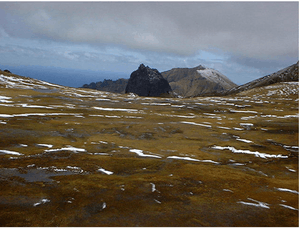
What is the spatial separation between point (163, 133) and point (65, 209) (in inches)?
1273

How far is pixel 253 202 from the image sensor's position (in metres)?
15.6

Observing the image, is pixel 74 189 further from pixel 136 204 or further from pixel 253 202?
pixel 253 202

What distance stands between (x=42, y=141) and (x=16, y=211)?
20301mm

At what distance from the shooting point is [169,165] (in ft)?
80.5

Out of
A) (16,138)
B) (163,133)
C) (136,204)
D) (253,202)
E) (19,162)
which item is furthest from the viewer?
(163,133)

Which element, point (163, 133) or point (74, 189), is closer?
point (74, 189)

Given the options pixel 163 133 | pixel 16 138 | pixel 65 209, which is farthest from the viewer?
pixel 163 133

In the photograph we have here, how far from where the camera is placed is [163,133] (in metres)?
44.4

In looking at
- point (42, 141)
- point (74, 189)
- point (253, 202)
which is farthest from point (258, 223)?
point (42, 141)

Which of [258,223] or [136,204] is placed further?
[136,204]

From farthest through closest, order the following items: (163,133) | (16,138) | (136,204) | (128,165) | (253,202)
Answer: (163,133), (16,138), (128,165), (253,202), (136,204)

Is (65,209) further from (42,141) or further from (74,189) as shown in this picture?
(42,141)

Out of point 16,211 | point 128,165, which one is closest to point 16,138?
point 128,165

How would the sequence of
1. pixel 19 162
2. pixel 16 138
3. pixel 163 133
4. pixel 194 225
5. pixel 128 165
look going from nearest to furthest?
pixel 194 225 < pixel 19 162 < pixel 128 165 < pixel 16 138 < pixel 163 133
